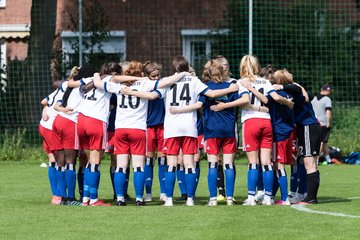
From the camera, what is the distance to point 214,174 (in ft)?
45.9

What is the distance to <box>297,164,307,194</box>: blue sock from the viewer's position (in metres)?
14.8

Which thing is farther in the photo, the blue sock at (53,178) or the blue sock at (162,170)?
the blue sock at (162,170)

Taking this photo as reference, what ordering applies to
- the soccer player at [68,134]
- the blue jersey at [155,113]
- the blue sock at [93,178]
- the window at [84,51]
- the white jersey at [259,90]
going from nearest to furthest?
1. the white jersey at [259,90]
2. the blue sock at [93,178]
3. the soccer player at [68,134]
4. the blue jersey at [155,113]
5. the window at [84,51]

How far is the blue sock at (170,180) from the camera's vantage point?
13.9 m

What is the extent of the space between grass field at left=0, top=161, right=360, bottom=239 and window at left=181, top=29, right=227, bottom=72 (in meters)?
13.0

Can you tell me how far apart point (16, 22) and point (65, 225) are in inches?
647

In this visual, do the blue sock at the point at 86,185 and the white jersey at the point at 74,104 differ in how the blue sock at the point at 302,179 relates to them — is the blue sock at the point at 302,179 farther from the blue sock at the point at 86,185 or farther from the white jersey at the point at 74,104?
the white jersey at the point at 74,104

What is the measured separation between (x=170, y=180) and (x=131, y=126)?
34.9 inches

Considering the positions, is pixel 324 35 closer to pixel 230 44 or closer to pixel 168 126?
pixel 230 44

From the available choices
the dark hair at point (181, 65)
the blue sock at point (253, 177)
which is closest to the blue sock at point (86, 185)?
the dark hair at point (181, 65)

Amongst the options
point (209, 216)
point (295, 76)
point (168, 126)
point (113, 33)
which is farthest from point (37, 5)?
point (209, 216)

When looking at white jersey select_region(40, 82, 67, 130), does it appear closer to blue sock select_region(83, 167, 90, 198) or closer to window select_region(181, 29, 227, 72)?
blue sock select_region(83, 167, 90, 198)

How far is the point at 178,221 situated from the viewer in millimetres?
11781

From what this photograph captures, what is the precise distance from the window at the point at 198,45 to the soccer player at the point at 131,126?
14.3 meters
